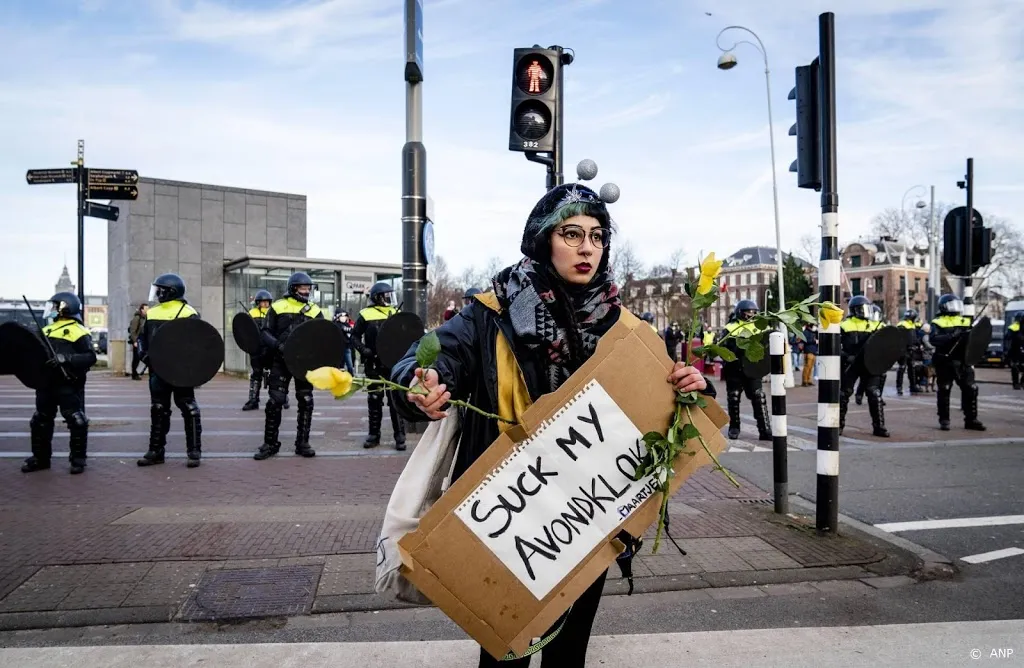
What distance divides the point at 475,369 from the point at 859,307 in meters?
10.7

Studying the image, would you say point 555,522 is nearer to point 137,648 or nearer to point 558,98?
point 137,648

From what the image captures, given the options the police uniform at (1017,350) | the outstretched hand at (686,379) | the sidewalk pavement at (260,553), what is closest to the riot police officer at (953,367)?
the sidewalk pavement at (260,553)

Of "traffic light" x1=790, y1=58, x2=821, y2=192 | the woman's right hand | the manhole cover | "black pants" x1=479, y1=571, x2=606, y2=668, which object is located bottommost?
the manhole cover

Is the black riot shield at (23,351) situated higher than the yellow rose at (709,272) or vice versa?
the yellow rose at (709,272)

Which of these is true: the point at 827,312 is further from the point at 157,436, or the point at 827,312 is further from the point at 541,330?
the point at 157,436

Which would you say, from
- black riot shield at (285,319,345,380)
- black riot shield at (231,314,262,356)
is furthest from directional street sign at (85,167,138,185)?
black riot shield at (285,319,345,380)

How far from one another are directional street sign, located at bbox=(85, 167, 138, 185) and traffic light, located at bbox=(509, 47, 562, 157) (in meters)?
15.1

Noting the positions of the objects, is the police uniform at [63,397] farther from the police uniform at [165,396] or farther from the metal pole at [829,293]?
the metal pole at [829,293]

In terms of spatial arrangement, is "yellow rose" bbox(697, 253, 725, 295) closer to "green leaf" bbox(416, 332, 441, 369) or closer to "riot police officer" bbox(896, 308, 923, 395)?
"green leaf" bbox(416, 332, 441, 369)

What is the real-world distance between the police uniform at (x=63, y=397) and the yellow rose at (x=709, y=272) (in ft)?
23.7

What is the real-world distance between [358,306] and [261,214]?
664cm

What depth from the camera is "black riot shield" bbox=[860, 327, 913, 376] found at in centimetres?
964

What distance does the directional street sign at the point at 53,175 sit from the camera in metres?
17.0

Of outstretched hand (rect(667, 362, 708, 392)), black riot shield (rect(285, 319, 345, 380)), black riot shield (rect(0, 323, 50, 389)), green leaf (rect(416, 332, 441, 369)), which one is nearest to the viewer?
green leaf (rect(416, 332, 441, 369))
